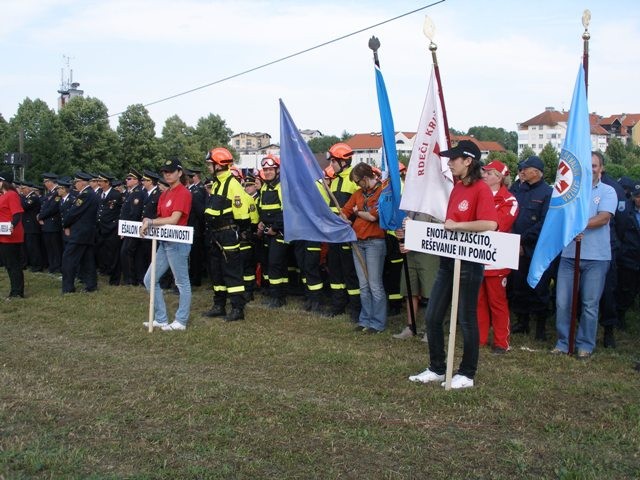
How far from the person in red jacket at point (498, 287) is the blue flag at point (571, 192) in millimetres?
529

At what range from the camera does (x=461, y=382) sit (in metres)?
5.98

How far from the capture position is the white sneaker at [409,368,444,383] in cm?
620

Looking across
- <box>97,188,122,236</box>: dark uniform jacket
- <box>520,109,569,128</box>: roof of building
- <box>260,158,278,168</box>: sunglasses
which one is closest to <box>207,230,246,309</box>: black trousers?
<box>260,158,278,168</box>: sunglasses

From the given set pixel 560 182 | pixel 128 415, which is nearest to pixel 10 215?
pixel 128 415

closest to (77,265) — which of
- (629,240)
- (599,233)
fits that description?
(599,233)

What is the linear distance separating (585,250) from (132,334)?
537 cm

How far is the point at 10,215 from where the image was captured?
1092 centimetres

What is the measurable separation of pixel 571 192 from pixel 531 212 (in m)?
1.19

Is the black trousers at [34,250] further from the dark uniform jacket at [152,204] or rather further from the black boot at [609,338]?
the black boot at [609,338]

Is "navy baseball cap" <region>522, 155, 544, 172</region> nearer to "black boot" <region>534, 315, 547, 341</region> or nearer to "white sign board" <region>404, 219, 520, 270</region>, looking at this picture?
"black boot" <region>534, 315, 547, 341</region>

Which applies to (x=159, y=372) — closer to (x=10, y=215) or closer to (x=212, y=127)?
(x=10, y=215)

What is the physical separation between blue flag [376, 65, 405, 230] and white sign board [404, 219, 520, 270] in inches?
54.2

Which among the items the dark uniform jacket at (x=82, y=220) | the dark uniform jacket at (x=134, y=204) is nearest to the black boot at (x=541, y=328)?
the dark uniform jacket at (x=134, y=204)

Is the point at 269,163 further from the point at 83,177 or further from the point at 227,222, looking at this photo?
the point at 83,177
